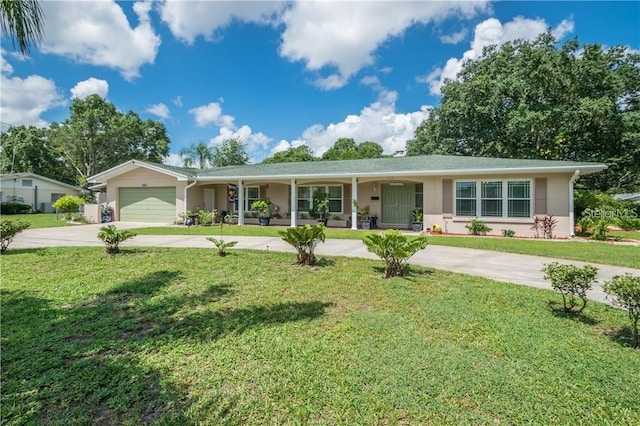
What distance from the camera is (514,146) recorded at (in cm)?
2320

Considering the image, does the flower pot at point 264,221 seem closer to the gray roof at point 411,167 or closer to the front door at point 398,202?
the gray roof at point 411,167

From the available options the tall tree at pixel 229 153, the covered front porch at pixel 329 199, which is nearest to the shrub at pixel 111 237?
the covered front porch at pixel 329 199

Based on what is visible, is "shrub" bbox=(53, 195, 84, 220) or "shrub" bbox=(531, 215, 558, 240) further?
"shrub" bbox=(53, 195, 84, 220)

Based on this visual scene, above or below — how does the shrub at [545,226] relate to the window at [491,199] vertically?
below

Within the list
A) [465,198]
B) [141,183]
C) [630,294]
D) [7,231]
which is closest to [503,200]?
[465,198]

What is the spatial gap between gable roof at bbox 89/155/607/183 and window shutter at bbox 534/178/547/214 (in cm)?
59

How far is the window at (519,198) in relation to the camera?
12.1m

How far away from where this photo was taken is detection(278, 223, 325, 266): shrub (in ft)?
21.0

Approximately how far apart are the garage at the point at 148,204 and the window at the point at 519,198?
54.8 feet

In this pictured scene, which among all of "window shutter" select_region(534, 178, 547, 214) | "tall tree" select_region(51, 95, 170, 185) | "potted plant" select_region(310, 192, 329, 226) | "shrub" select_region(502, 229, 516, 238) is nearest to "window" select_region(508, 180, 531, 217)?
"window shutter" select_region(534, 178, 547, 214)

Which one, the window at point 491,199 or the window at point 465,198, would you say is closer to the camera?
the window at point 491,199

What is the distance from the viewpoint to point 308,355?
291 cm

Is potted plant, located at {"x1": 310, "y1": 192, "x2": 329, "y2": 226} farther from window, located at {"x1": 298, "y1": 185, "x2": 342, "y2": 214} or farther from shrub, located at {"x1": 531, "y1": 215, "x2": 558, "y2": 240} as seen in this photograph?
shrub, located at {"x1": 531, "y1": 215, "x2": 558, "y2": 240}

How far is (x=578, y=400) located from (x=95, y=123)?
138 ft
